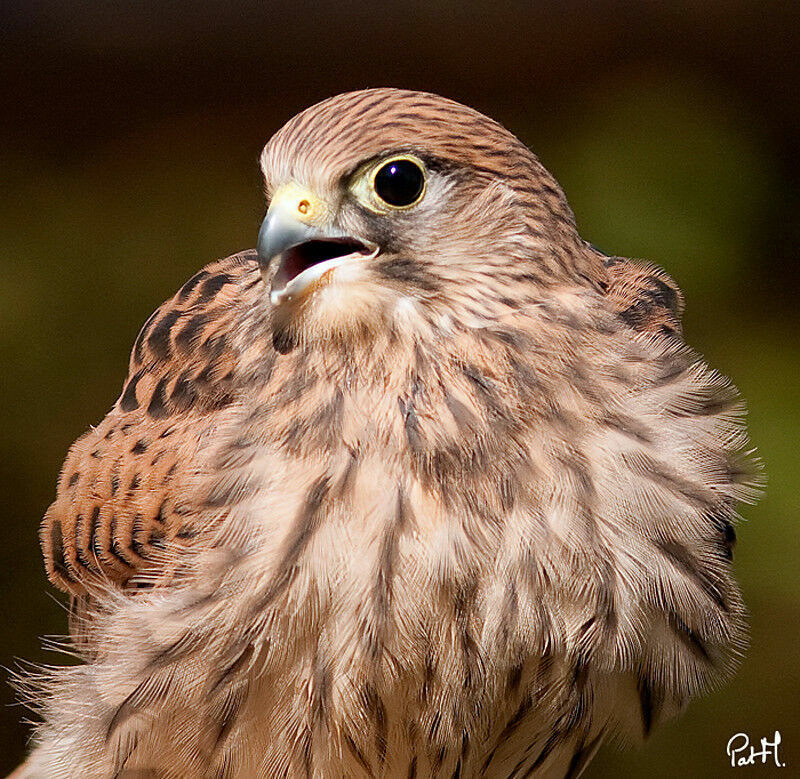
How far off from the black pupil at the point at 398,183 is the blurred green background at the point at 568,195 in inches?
41.9

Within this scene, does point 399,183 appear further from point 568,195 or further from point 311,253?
point 568,195

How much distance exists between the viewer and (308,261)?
4.12ft

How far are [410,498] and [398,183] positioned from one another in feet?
1.06

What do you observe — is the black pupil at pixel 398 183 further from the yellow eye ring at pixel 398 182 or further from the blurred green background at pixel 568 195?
the blurred green background at pixel 568 195

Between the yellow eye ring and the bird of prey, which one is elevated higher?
the yellow eye ring

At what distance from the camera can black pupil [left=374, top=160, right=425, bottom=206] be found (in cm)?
124

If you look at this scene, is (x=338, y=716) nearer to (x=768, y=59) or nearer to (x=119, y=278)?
(x=119, y=278)
